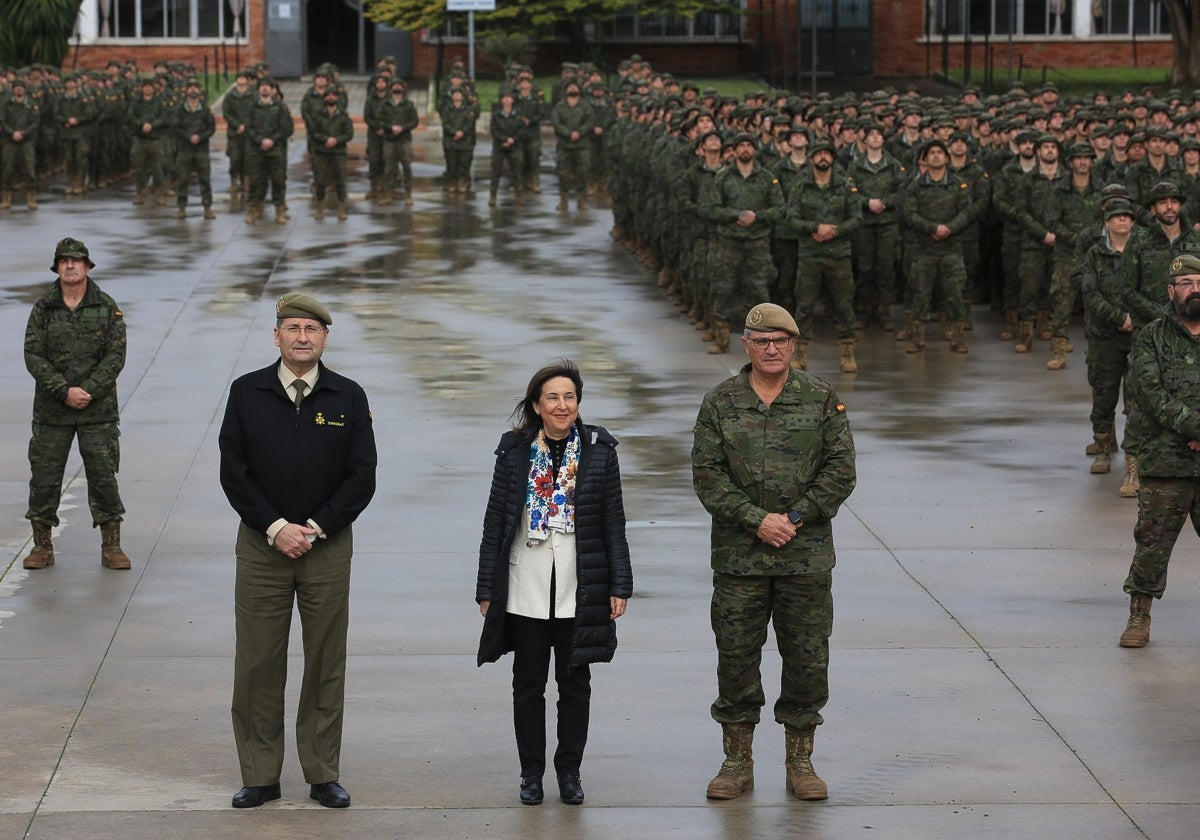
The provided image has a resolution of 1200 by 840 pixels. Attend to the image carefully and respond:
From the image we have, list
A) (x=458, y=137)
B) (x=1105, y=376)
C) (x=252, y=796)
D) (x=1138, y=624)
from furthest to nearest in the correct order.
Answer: (x=458, y=137) → (x=1105, y=376) → (x=1138, y=624) → (x=252, y=796)

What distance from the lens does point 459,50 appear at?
54.8m

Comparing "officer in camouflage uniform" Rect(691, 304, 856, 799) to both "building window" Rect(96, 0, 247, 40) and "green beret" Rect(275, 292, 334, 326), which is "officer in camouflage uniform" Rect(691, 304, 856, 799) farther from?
"building window" Rect(96, 0, 247, 40)

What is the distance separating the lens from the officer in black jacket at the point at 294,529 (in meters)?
7.44

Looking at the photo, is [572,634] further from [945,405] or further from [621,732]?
[945,405]

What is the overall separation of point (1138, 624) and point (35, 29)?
35999 millimetres

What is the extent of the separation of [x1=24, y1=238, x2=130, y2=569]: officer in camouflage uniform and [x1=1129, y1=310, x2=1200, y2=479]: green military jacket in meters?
5.27

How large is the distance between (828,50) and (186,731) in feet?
157

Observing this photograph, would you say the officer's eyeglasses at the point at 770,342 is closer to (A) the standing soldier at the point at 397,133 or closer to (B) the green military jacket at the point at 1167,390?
(B) the green military jacket at the point at 1167,390

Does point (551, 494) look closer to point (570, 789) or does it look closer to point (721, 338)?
point (570, 789)

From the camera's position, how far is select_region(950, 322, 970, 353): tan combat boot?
61.6 ft

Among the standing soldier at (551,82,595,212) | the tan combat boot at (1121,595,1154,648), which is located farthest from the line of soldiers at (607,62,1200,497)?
the standing soldier at (551,82,595,212)

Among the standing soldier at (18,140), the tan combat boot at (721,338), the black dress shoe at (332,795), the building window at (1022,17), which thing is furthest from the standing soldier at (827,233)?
the building window at (1022,17)

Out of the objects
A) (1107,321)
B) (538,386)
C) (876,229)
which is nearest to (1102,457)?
(1107,321)

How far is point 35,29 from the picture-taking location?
41.8m
